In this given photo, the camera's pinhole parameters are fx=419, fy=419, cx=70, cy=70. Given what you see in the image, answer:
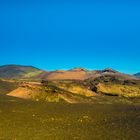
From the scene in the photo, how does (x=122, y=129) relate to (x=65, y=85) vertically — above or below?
below

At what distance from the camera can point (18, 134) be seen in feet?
110

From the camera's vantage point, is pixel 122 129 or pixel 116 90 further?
pixel 116 90

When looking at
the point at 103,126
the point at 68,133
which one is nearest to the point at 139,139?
the point at 68,133

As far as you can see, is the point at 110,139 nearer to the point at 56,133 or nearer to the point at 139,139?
the point at 139,139

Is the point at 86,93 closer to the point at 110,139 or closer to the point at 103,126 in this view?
the point at 103,126

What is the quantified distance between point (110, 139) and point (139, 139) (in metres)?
2.17

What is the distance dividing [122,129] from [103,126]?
3049 millimetres

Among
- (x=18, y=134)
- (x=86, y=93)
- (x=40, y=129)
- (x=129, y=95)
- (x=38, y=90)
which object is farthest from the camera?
(x=129, y=95)

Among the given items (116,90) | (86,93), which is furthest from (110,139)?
(116,90)

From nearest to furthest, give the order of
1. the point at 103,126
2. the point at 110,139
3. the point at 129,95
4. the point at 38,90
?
the point at 110,139
the point at 103,126
the point at 38,90
the point at 129,95

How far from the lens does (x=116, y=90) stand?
142 metres

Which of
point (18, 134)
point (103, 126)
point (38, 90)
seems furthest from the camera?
point (38, 90)

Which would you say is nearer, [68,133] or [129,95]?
[68,133]

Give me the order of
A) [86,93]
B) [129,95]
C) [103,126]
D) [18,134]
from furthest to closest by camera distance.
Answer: [129,95]
[86,93]
[103,126]
[18,134]
